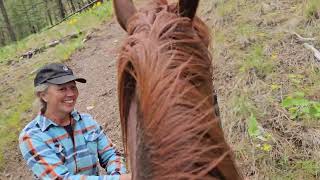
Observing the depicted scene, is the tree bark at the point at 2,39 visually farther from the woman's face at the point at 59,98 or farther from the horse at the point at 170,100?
the horse at the point at 170,100

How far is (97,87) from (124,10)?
5485mm

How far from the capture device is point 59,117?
9.95ft

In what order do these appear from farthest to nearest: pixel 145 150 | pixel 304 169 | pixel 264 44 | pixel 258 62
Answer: pixel 264 44 < pixel 258 62 < pixel 304 169 < pixel 145 150

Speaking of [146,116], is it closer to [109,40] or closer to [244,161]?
[244,161]

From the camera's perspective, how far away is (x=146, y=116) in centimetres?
121

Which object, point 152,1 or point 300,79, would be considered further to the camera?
point 300,79

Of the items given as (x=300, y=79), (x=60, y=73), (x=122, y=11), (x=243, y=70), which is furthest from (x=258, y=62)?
(x=122, y=11)

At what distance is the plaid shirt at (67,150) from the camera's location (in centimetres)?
283

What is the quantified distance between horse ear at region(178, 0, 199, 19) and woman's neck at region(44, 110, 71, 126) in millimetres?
1741

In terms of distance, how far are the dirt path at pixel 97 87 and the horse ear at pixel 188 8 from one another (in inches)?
138

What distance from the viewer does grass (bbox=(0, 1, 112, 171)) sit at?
23.8 ft

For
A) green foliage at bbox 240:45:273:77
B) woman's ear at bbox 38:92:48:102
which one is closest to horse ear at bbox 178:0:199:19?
woman's ear at bbox 38:92:48:102

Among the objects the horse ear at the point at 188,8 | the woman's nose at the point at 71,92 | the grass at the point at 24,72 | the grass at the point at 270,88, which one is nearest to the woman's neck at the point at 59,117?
the woman's nose at the point at 71,92

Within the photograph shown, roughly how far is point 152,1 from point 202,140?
63 cm
